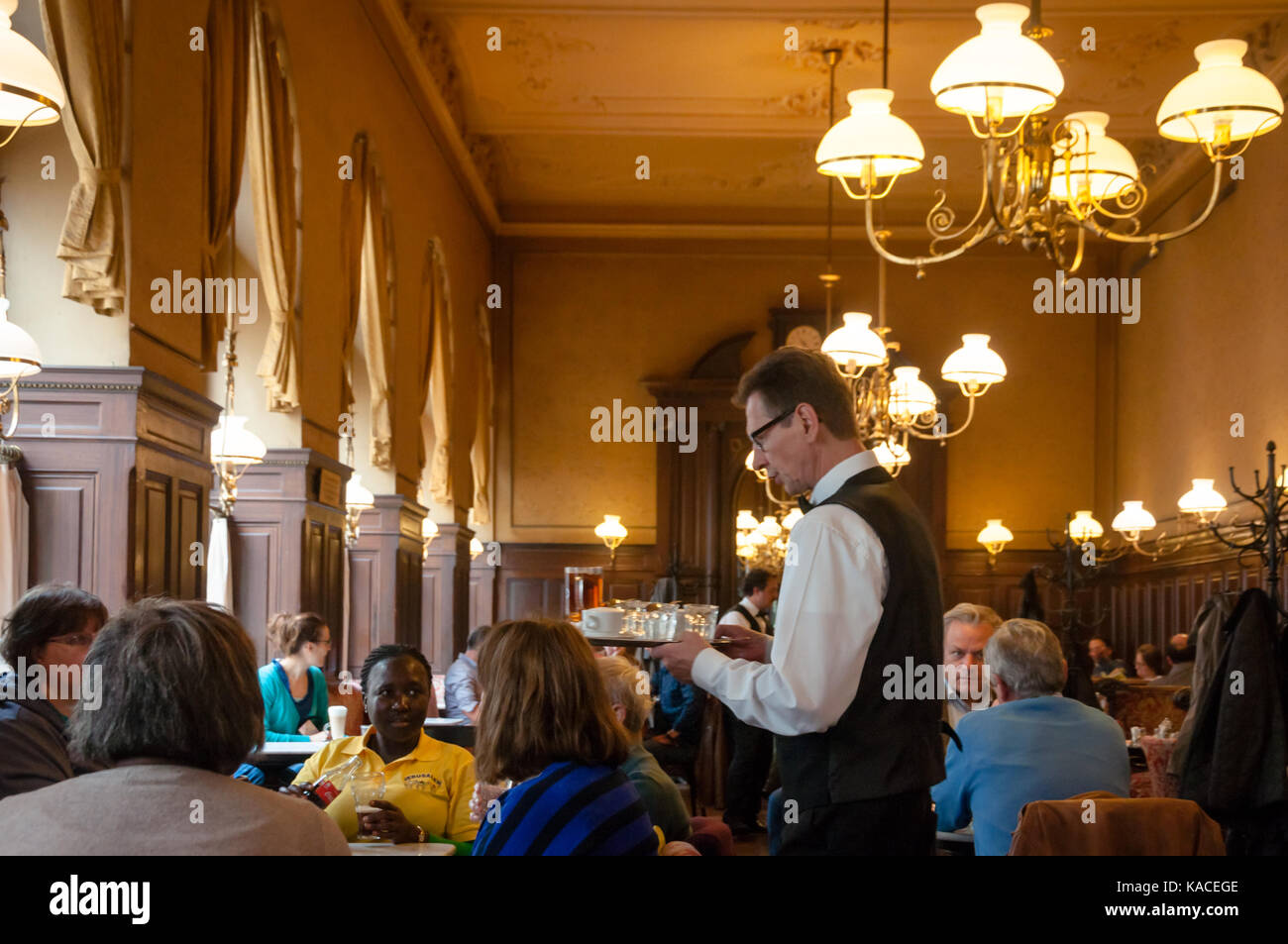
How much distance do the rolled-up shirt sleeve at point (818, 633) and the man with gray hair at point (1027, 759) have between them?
1163mm

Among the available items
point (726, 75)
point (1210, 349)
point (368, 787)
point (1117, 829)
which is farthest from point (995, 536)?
point (1117, 829)

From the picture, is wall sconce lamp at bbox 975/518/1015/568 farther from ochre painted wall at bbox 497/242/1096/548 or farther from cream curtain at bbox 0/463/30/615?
cream curtain at bbox 0/463/30/615

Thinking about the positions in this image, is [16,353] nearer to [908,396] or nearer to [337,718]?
[337,718]

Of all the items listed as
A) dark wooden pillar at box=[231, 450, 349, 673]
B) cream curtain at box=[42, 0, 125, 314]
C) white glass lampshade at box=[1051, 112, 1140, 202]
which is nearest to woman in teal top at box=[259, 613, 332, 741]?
dark wooden pillar at box=[231, 450, 349, 673]

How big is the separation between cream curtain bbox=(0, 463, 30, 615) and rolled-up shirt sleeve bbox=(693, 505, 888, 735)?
3407mm

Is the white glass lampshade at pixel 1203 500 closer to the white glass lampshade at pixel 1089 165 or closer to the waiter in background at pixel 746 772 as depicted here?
the waiter in background at pixel 746 772

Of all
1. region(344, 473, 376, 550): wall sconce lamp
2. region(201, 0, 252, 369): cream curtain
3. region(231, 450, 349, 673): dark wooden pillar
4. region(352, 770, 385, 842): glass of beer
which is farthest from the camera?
region(344, 473, 376, 550): wall sconce lamp

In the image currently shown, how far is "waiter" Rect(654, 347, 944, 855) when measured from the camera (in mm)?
2557

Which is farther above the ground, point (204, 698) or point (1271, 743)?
point (204, 698)

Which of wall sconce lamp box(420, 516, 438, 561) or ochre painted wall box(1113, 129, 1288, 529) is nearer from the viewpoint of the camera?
ochre painted wall box(1113, 129, 1288, 529)
